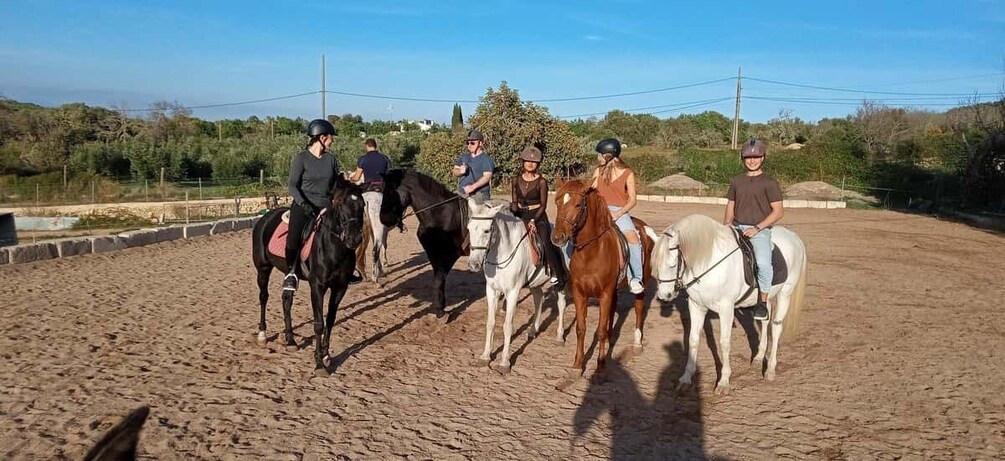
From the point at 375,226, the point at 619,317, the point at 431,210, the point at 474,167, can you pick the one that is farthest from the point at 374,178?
the point at 619,317

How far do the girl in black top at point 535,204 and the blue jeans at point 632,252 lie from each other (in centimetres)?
74

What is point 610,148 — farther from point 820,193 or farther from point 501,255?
point 820,193

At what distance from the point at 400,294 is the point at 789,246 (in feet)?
19.5

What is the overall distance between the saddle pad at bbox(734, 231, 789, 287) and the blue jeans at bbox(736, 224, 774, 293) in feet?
0.14

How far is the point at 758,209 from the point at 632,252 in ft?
4.38

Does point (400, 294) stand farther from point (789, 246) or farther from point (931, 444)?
point (931, 444)

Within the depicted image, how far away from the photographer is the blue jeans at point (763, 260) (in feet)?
18.1

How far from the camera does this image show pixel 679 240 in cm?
538

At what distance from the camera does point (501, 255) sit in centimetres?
595

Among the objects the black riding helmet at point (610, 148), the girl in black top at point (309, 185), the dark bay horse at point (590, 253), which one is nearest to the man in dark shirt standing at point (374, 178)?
the girl in black top at point (309, 185)

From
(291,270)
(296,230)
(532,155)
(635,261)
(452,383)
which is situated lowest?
(452,383)

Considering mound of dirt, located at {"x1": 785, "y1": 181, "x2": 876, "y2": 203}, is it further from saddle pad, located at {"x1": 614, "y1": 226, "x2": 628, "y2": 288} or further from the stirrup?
the stirrup

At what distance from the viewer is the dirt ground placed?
14.5 feet

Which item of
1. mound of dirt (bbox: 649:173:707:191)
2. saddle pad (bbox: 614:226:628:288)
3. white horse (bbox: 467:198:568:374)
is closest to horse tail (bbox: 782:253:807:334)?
saddle pad (bbox: 614:226:628:288)
